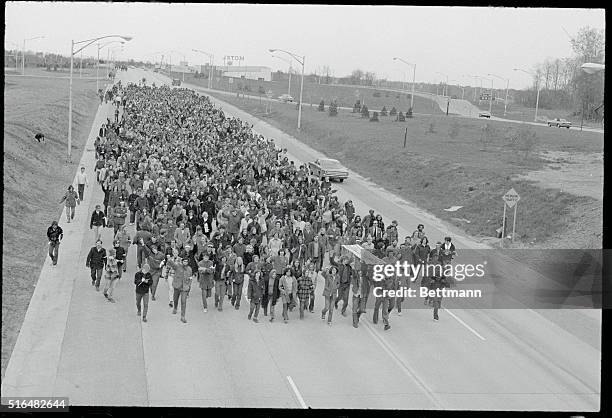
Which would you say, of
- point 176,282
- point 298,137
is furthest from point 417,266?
point 298,137

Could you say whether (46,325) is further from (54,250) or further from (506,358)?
(506,358)

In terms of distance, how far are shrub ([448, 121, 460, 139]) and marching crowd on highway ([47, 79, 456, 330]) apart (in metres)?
10.7

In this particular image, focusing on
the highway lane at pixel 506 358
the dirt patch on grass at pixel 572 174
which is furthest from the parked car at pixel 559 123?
the highway lane at pixel 506 358

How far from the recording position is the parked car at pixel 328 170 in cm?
2898

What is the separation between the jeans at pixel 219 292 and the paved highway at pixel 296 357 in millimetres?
150

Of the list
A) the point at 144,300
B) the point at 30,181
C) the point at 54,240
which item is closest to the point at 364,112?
the point at 30,181

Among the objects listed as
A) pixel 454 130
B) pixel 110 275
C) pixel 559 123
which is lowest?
pixel 110 275

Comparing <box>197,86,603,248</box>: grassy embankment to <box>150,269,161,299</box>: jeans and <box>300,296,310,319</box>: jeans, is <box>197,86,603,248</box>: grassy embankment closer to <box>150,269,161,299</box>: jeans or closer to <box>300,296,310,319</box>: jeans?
<box>300,296,310,319</box>: jeans

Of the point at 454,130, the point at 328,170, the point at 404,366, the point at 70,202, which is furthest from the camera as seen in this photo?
the point at 454,130

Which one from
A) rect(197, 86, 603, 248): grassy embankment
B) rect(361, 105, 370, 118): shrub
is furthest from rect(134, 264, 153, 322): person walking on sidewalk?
rect(361, 105, 370, 118): shrub

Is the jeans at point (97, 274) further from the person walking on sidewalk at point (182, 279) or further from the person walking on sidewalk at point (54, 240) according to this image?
the person walking on sidewalk at point (182, 279)

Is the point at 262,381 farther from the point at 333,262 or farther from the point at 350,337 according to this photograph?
the point at 333,262

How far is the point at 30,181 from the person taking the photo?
2105cm

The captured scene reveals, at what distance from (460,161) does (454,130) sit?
17.2 ft
